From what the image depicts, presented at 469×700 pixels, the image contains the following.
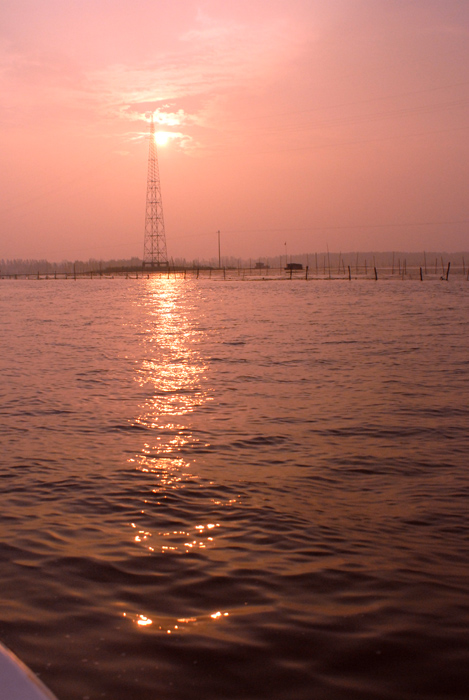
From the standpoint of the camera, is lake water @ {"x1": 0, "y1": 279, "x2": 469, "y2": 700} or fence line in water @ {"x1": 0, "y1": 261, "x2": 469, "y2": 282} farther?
fence line in water @ {"x1": 0, "y1": 261, "x2": 469, "y2": 282}

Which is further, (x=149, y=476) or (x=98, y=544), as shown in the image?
(x=149, y=476)

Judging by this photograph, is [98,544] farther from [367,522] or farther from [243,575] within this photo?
[367,522]

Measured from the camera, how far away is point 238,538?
5328mm

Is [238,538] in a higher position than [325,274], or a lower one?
lower

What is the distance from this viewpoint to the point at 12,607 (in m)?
4.15

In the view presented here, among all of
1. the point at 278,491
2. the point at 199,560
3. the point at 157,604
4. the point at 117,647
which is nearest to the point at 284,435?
the point at 278,491

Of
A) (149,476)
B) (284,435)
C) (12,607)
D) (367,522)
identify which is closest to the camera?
(12,607)

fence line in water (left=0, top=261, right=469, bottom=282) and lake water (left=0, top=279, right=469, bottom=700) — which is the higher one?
fence line in water (left=0, top=261, right=469, bottom=282)

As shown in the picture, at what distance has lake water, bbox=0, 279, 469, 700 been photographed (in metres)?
3.59

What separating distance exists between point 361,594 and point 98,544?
6.83ft

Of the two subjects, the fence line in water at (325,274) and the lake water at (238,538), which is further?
the fence line in water at (325,274)

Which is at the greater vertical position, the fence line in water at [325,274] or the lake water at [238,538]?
the fence line in water at [325,274]

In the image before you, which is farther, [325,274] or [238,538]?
[325,274]

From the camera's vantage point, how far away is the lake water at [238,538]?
11.8ft
